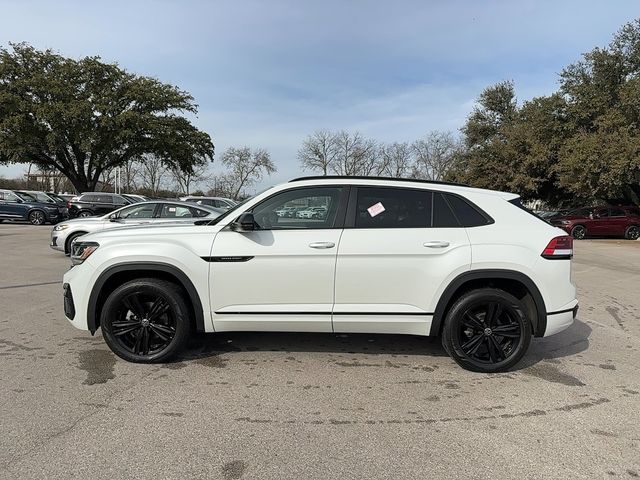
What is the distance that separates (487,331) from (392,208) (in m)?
1.45

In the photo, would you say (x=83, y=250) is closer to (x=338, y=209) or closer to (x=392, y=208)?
(x=338, y=209)

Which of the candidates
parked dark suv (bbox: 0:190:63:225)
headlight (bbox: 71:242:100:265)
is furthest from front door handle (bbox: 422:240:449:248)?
parked dark suv (bbox: 0:190:63:225)

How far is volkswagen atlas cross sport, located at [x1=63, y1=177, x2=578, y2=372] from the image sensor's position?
14.3 ft

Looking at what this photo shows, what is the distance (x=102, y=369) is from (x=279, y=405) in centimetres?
182

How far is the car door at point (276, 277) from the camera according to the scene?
14.3 ft

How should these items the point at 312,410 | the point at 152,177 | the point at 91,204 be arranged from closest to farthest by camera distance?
the point at 312,410, the point at 91,204, the point at 152,177

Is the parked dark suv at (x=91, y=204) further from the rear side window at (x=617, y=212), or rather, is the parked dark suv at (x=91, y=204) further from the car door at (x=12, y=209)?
the rear side window at (x=617, y=212)

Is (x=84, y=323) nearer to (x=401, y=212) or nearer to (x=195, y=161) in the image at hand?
(x=401, y=212)

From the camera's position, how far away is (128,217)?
11.7m

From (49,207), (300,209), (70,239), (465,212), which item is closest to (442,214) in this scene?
(465,212)

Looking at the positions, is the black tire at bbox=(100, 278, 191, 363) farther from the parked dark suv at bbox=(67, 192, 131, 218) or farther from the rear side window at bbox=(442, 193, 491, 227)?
the parked dark suv at bbox=(67, 192, 131, 218)

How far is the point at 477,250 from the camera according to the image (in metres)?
4.39

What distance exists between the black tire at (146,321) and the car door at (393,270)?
1.48 m

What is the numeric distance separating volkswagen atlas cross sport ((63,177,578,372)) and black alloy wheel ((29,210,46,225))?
23052 millimetres
